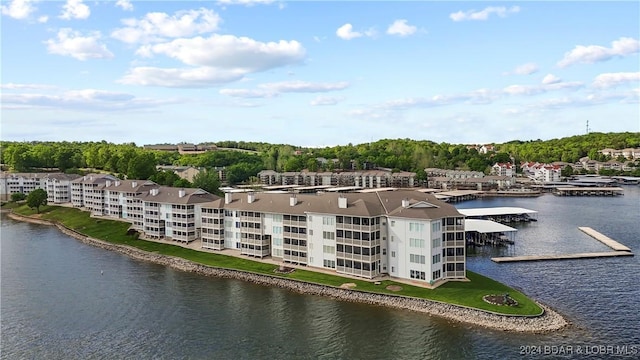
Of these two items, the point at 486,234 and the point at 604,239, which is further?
the point at 486,234

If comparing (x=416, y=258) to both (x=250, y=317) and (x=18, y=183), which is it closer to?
(x=250, y=317)

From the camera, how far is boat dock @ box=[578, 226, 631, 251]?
80.1 meters

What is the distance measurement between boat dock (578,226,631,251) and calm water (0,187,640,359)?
2.90 meters

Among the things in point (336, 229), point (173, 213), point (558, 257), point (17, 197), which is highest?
point (17, 197)

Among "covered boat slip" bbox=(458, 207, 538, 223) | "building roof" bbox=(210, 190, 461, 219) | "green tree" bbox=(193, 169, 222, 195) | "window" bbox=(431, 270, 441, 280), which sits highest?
"green tree" bbox=(193, 169, 222, 195)

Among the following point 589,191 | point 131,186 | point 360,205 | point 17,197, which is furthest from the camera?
point 589,191

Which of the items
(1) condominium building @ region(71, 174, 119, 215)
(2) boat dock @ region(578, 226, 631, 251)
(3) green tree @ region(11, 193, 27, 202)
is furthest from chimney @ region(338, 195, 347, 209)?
(3) green tree @ region(11, 193, 27, 202)

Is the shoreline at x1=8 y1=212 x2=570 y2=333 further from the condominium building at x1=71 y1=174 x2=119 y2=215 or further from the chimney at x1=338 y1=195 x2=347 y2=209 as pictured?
the condominium building at x1=71 y1=174 x2=119 y2=215

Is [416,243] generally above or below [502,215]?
above

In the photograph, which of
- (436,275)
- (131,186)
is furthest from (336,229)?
(131,186)

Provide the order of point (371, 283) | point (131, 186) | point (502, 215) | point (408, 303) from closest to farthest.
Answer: point (408, 303)
point (371, 283)
point (131, 186)
point (502, 215)

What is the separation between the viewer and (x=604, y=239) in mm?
87750

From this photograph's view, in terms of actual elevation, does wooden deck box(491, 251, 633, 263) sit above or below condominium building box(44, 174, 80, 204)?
below

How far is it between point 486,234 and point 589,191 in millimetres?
110289
